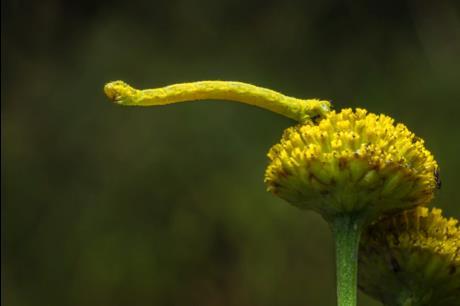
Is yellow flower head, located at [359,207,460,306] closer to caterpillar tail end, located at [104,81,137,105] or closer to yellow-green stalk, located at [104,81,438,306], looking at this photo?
yellow-green stalk, located at [104,81,438,306]

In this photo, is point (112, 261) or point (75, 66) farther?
point (75, 66)

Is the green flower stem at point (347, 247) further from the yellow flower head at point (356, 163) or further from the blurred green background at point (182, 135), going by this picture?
the blurred green background at point (182, 135)

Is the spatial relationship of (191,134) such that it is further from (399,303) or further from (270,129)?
(399,303)

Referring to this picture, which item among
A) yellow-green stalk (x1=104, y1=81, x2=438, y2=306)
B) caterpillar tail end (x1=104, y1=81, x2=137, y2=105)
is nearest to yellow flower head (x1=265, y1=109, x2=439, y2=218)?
yellow-green stalk (x1=104, y1=81, x2=438, y2=306)

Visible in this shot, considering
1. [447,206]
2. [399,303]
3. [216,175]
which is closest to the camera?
[399,303]

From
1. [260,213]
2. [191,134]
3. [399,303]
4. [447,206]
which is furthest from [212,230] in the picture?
[399,303]

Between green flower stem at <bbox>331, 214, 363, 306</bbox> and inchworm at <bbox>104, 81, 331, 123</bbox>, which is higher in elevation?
inchworm at <bbox>104, 81, 331, 123</bbox>

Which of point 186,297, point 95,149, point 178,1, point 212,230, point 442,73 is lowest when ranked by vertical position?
point 186,297

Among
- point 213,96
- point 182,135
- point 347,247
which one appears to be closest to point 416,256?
point 347,247
